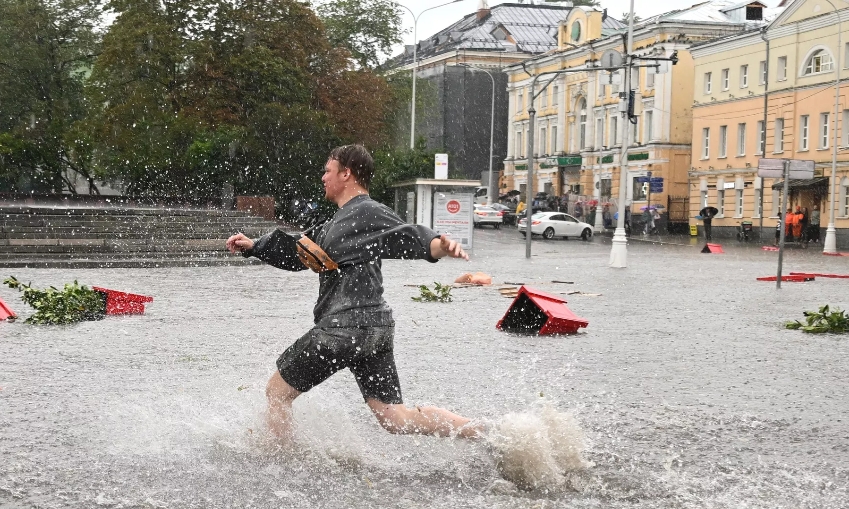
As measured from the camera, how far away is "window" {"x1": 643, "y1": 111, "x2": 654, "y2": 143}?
75250 millimetres

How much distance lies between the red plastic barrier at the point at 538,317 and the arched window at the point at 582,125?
70673 mm

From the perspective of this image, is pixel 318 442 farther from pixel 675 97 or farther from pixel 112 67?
pixel 675 97

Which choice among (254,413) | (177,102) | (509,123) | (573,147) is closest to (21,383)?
(254,413)

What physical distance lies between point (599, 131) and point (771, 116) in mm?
20148

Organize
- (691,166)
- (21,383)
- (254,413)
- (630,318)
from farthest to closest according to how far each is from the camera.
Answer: (691,166) < (630,318) < (21,383) < (254,413)

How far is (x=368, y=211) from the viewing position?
6180 millimetres

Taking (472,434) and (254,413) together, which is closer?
(472,434)

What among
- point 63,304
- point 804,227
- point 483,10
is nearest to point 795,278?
point 63,304

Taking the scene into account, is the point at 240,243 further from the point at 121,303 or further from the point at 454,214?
the point at 454,214

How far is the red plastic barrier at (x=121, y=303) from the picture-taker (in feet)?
50.2

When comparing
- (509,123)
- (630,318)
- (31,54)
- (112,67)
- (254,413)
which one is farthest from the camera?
(509,123)

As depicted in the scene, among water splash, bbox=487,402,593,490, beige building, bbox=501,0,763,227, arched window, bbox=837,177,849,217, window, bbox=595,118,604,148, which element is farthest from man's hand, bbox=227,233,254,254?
window, bbox=595,118,604,148

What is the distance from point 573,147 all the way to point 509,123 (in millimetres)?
9002

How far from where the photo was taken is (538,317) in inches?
565
